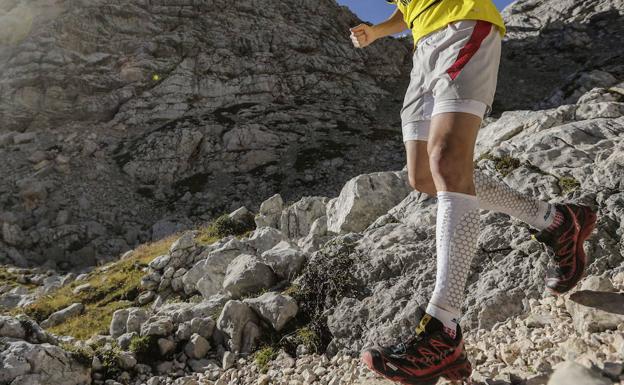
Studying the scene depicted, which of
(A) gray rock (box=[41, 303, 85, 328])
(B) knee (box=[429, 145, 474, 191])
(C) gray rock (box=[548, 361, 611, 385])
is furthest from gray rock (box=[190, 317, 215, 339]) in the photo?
(A) gray rock (box=[41, 303, 85, 328])

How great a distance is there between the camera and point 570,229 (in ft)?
11.5

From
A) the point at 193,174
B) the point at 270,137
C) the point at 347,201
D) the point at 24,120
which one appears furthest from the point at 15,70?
the point at 347,201

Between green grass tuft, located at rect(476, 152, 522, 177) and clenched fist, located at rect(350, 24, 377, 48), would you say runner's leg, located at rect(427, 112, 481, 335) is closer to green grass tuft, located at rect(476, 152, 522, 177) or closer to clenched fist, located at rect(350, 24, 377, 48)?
clenched fist, located at rect(350, 24, 377, 48)

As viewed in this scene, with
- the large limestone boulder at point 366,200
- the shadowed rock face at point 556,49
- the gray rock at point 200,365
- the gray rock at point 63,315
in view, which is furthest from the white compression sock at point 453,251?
the shadowed rock face at point 556,49

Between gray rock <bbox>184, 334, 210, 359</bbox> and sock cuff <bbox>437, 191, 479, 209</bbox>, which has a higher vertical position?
sock cuff <bbox>437, 191, 479, 209</bbox>

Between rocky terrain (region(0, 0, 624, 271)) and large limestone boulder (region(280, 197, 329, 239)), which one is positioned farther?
rocky terrain (region(0, 0, 624, 271))

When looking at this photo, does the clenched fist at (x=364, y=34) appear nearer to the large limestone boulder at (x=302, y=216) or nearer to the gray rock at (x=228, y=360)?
the gray rock at (x=228, y=360)

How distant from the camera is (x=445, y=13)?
316 centimetres

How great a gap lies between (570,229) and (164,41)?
126 feet

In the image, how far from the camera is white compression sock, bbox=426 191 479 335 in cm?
260

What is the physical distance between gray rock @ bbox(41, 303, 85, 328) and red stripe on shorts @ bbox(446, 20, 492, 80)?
10649 millimetres

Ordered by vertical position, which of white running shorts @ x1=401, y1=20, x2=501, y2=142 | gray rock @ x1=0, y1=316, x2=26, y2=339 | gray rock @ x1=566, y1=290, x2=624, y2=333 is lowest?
gray rock @ x1=0, y1=316, x2=26, y2=339

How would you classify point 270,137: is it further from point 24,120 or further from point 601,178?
point 601,178

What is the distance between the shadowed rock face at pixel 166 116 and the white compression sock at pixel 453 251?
20.3 meters
